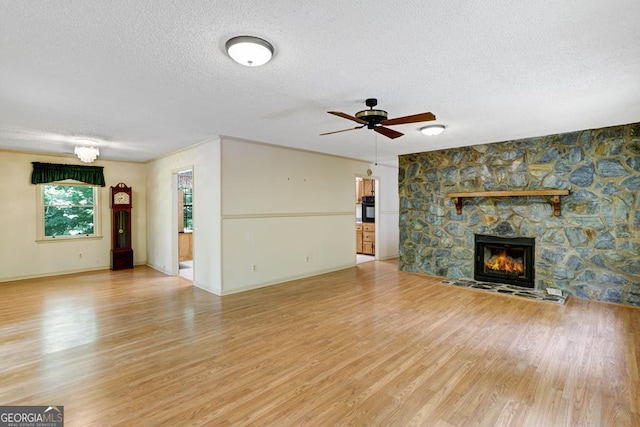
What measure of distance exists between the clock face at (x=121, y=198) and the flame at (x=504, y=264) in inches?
300

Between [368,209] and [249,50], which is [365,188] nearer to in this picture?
[368,209]

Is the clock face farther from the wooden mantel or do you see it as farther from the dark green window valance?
the wooden mantel

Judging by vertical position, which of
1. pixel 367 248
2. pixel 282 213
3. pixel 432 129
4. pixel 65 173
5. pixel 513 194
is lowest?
pixel 367 248

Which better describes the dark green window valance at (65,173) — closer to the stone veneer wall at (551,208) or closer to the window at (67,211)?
the window at (67,211)

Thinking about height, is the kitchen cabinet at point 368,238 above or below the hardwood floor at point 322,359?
above

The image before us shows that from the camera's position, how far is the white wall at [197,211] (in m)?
4.91

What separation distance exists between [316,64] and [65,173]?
21.3 ft

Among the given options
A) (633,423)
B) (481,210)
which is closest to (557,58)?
(633,423)

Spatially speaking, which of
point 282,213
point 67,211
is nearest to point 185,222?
point 67,211

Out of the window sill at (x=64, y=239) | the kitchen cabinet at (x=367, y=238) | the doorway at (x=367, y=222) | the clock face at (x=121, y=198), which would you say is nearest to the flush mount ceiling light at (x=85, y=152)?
the clock face at (x=121, y=198)

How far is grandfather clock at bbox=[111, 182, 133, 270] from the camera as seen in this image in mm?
6914

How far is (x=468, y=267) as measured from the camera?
18.7ft

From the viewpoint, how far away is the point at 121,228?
707 centimetres

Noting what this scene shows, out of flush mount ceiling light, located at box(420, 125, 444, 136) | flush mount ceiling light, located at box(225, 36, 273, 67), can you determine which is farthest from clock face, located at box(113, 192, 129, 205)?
flush mount ceiling light, located at box(420, 125, 444, 136)
